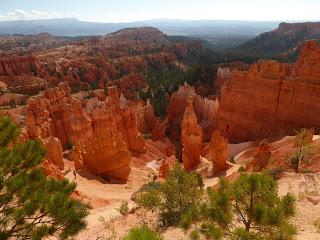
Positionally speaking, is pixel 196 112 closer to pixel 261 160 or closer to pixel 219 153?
pixel 219 153

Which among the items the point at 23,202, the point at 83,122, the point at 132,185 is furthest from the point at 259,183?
the point at 83,122

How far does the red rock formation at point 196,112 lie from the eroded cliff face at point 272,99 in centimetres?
489

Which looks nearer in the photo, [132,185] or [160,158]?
[132,185]

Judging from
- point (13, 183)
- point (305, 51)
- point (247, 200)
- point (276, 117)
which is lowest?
point (276, 117)

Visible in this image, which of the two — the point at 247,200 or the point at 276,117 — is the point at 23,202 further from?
the point at 276,117

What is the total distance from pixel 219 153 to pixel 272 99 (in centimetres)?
1327

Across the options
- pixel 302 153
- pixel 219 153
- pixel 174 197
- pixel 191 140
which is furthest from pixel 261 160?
pixel 174 197

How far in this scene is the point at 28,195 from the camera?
31.3ft

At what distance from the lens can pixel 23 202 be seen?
9.53 metres

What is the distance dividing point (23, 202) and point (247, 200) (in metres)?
6.14

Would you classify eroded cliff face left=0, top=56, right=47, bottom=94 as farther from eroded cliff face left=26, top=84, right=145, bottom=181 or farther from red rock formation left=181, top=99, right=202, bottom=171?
red rock formation left=181, top=99, right=202, bottom=171

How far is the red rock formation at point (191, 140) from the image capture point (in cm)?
3475

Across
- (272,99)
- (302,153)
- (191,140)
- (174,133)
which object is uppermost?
(302,153)

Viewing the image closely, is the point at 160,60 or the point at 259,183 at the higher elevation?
the point at 259,183
